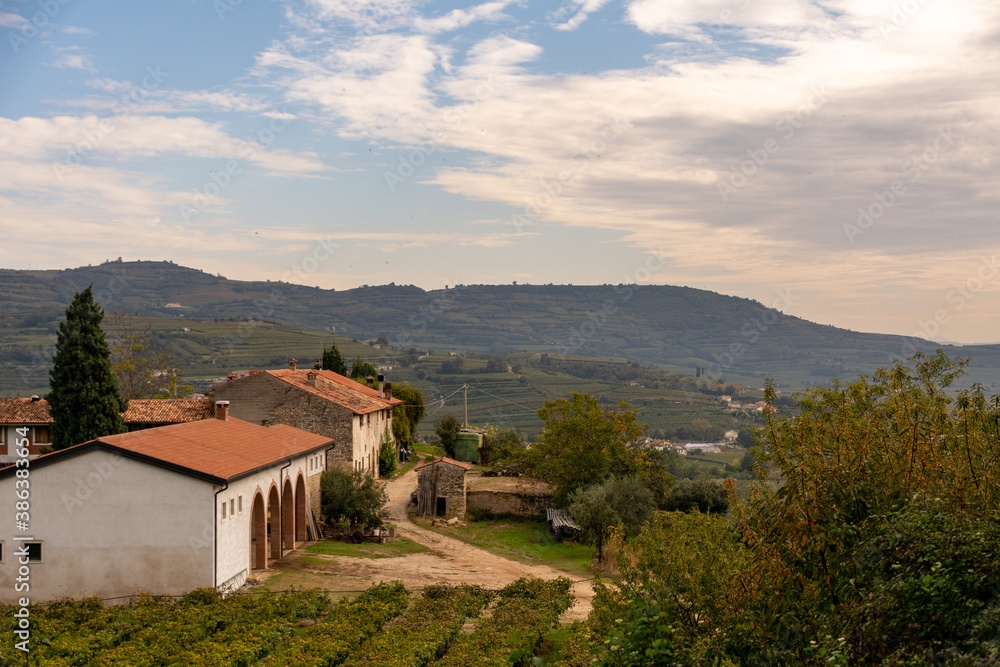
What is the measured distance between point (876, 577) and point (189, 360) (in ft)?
566

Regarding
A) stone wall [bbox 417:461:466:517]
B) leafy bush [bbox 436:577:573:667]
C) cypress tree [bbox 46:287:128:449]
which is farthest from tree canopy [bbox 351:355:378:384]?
leafy bush [bbox 436:577:573:667]

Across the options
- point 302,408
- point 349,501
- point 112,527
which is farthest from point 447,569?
point 302,408

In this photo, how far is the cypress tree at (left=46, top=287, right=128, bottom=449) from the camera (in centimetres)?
3681

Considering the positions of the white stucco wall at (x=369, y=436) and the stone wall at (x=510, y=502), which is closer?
the stone wall at (x=510, y=502)

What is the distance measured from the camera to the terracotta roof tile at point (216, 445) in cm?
2516

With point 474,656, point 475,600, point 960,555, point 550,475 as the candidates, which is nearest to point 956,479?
point 960,555

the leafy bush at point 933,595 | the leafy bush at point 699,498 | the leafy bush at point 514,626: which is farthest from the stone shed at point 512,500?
the leafy bush at point 933,595

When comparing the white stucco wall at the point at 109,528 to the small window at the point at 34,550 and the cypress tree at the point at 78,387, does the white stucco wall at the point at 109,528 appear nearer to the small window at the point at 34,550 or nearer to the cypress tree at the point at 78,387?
the small window at the point at 34,550

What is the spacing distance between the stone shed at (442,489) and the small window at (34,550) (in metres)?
22.1

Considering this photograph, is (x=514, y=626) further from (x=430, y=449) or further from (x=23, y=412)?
(x=430, y=449)

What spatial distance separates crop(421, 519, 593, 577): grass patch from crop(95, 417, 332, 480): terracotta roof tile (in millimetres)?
9690

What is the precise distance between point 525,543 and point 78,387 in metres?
23.6

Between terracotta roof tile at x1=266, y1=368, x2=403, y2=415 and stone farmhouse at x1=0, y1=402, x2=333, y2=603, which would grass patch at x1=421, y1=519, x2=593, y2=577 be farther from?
stone farmhouse at x1=0, y1=402, x2=333, y2=603

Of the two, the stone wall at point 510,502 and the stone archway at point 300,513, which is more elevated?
the stone archway at point 300,513
